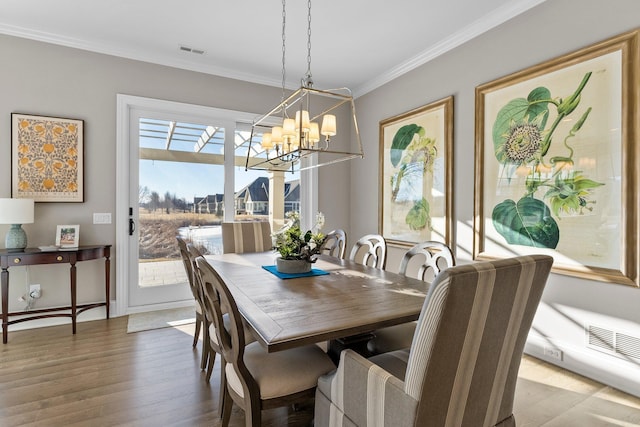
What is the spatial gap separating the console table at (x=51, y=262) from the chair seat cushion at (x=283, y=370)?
2373mm

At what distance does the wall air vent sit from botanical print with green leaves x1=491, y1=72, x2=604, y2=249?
0.65m

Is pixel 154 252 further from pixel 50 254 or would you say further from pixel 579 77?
pixel 579 77

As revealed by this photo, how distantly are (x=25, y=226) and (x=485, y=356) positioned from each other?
4066 mm

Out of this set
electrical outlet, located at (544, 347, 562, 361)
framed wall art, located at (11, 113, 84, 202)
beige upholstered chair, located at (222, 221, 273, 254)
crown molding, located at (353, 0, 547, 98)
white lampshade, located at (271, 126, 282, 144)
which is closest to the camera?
white lampshade, located at (271, 126, 282, 144)

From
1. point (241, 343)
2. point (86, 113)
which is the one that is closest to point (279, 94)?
point (86, 113)

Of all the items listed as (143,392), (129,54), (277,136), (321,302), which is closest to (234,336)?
(321,302)

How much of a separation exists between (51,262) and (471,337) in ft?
11.5

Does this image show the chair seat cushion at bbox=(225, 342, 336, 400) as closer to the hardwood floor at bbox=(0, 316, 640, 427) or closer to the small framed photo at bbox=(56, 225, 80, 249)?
the hardwood floor at bbox=(0, 316, 640, 427)

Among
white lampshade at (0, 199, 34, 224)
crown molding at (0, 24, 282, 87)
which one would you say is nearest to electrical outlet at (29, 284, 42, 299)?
white lampshade at (0, 199, 34, 224)

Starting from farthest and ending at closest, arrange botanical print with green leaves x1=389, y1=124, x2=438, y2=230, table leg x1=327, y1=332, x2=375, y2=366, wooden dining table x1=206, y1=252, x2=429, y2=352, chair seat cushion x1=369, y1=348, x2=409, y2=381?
botanical print with green leaves x1=389, y1=124, x2=438, y2=230 < table leg x1=327, y1=332, x2=375, y2=366 < chair seat cushion x1=369, y1=348, x2=409, y2=381 < wooden dining table x1=206, y1=252, x2=429, y2=352

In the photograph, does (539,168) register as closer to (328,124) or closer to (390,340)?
(328,124)

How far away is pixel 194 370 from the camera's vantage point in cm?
243

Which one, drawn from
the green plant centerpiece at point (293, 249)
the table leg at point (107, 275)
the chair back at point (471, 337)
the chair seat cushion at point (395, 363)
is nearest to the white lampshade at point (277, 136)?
the green plant centerpiece at point (293, 249)

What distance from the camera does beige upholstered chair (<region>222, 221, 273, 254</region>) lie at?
3395mm
